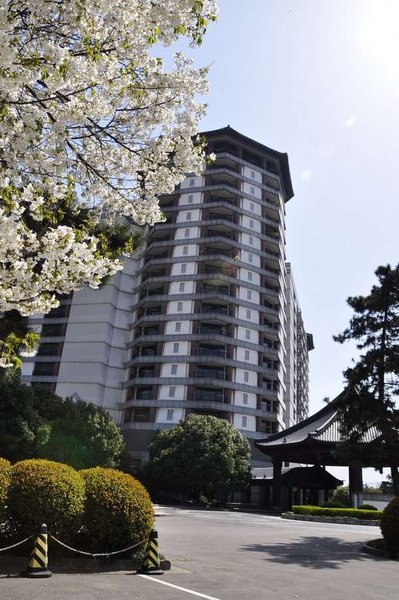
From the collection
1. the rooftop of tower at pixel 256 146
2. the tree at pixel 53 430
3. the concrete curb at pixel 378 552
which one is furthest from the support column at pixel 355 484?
the rooftop of tower at pixel 256 146

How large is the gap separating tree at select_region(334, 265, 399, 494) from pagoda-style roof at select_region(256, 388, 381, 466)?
776 cm

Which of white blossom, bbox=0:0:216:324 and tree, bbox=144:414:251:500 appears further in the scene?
tree, bbox=144:414:251:500

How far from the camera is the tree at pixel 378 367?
82.4ft

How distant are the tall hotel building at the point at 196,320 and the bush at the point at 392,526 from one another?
46.2m

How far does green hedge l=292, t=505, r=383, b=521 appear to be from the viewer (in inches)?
1283

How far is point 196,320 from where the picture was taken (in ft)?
219

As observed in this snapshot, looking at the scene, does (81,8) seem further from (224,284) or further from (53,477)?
(224,284)

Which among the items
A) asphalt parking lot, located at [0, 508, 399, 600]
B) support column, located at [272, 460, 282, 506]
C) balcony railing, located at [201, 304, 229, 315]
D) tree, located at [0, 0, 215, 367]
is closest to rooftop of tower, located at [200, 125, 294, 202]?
balcony railing, located at [201, 304, 229, 315]

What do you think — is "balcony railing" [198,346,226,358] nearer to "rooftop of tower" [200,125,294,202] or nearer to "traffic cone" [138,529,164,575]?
"rooftop of tower" [200,125,294,202]

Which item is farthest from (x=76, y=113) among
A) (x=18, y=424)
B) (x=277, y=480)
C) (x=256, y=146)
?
(x=256, y=146)

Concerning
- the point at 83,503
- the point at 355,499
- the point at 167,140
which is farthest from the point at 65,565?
the point at 355,499

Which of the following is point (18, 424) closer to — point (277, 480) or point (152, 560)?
point (277, 480)

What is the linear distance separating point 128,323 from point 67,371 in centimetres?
1132

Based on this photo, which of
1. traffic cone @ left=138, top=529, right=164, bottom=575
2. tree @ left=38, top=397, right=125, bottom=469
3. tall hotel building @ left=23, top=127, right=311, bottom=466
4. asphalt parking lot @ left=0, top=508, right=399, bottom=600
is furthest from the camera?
tall hotel building @ left=23, top=127, right=311, bottom=466
